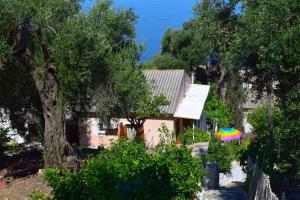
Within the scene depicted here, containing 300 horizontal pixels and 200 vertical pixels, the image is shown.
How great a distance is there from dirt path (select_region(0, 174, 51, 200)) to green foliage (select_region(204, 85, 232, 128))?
75.2 ft

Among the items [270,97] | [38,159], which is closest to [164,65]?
[38,159]

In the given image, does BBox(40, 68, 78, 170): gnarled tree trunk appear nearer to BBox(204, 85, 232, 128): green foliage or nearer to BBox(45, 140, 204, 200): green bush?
BBox(45, 140, 204, 200): green bush

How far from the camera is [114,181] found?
8812mm

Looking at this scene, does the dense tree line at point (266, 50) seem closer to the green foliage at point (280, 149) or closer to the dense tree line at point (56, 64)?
the green foliage at point (280, 149)

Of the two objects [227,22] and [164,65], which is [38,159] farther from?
[164,65]

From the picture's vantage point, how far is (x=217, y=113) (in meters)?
35.8

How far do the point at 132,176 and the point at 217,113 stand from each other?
2678cm

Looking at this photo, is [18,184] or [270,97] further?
[18,184]

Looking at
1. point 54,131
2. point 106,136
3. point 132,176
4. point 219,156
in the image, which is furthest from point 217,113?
point 132,176

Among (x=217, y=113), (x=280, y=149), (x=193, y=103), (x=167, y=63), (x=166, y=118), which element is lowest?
(x=280, y=149)

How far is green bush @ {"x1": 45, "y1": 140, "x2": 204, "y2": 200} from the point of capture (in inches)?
336

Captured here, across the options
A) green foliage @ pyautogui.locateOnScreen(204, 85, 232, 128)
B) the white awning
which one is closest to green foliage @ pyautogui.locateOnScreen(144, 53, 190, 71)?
green foliage @ pyautogui.locateOnScreen(204, 85, 232, 128)

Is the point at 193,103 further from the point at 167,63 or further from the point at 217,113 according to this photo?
the point at 167,63

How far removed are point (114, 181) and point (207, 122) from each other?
92.6ft
